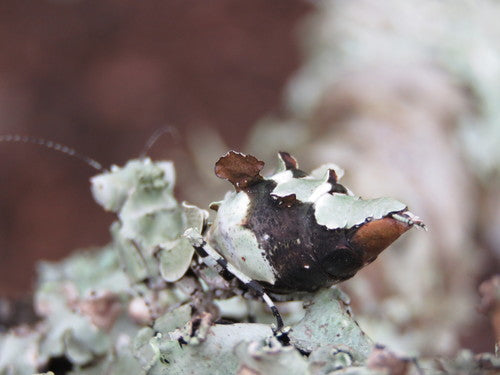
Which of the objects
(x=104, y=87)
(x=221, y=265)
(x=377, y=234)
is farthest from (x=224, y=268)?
(x=104, y=87)

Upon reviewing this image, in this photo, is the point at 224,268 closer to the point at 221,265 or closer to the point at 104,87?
the point at 221,265

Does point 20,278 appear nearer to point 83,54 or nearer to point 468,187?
point 83,54

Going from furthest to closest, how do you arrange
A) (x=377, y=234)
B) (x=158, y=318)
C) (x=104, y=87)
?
1. (x=104, y=87)
2. (x=158, y=318)
3. (x=377, y=234)

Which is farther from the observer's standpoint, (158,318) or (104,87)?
(104,87)

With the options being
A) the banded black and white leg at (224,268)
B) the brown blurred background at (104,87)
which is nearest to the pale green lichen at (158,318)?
the banded black and white leg at (224,268)

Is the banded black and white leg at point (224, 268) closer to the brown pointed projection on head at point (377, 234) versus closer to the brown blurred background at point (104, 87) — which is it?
the brown pointed projection on head at point (377, 234)
